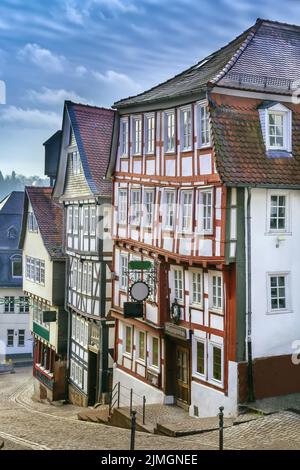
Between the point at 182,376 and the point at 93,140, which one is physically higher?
the point at 93,140

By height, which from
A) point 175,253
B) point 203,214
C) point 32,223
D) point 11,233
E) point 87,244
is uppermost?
point 32,223

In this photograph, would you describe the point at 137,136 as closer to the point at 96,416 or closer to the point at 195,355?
the point at 195,355

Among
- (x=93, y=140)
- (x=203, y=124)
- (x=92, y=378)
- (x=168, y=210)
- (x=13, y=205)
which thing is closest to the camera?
(x=203, y=124)

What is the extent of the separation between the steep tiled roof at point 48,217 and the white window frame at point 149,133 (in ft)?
34.7

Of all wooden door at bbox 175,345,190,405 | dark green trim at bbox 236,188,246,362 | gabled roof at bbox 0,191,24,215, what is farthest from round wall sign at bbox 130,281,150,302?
gabled roof at bbox 0,191,24,215

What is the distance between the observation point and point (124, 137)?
25.2 metres

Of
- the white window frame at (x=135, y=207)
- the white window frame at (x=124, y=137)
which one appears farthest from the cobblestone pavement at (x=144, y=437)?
the white window frame at (x=124, y=137)

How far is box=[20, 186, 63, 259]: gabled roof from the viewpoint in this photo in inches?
1284

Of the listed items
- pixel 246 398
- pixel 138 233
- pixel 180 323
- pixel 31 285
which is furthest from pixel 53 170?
pixel 246 398

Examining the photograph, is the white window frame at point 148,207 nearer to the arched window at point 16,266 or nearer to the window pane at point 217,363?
the window pane at point 217,363

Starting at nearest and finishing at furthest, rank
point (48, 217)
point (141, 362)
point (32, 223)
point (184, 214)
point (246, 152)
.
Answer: point (246, 152) < point (184, 214) < point (141, 362) < point (48, 217) < point (32, 223)

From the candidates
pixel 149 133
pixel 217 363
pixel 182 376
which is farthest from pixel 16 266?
pixel 217 363

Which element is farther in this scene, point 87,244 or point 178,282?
point 87,244

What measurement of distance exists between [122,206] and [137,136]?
3002mm
